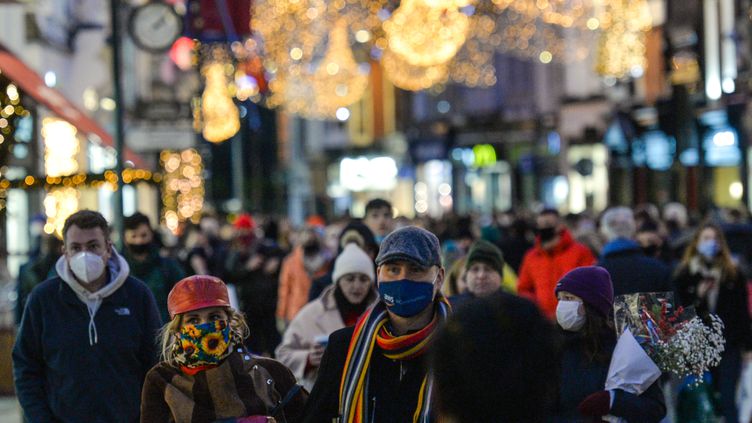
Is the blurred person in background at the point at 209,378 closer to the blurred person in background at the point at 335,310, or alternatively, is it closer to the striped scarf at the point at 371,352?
the striped scarf at the point at 371,352

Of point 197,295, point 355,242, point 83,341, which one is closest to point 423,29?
point 355,242

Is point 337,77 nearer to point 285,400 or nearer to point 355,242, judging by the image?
point 355,242

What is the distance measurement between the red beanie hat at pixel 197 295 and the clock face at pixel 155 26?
12982 mm

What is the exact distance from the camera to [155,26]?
1820 cm

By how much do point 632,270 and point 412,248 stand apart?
4.96 meters

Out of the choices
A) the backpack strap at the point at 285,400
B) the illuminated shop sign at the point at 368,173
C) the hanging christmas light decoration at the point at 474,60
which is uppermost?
the hanging christmas light decoration at the point at 474,60

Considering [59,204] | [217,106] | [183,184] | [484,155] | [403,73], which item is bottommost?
[59,204]

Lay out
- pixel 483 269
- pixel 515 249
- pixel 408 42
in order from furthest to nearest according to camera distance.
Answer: pixel 408 42 → pixel 515 249 → pixel 483 269

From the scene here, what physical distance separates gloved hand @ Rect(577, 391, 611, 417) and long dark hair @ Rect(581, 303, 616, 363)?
265 millimetres

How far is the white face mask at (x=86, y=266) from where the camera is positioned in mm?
6785

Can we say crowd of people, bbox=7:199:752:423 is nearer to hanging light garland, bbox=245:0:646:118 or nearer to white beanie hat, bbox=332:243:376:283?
white beanie hat, bbox=332:243:376:283

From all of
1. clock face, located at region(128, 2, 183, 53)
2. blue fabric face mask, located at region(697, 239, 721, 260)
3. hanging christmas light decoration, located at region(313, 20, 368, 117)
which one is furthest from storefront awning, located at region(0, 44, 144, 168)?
hanging christmas light decoration, located at region(313, 20, 368, 117)

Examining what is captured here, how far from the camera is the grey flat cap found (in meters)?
4.89

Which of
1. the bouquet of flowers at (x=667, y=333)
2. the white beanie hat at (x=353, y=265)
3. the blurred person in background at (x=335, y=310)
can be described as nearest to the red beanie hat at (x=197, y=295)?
the bouquet of flowers at (x=667, y=333)
